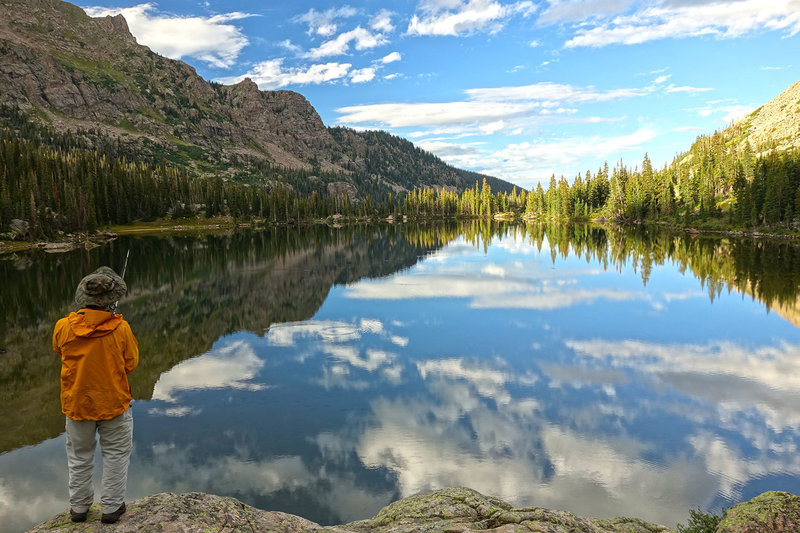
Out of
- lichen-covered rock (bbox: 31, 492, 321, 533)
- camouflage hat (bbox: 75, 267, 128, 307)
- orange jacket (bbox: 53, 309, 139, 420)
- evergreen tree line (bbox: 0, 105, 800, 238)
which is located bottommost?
lichen-covered rock (bbox: 31, 492, 321, 533)

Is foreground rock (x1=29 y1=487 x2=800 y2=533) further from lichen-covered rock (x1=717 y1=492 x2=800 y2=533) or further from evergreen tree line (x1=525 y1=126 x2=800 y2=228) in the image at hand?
evergreen tree line (x1=525 y1=126 x2=800 y2=228)

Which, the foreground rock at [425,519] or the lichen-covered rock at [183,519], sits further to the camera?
the foreground rock at [425,519]

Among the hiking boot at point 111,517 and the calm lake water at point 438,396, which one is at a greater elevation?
the hiking boot at point 111,517

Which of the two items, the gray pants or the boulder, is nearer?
the gray pants

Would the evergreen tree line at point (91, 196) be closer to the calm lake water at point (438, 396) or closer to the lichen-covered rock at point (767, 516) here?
the calm lake water at point (438, 396)

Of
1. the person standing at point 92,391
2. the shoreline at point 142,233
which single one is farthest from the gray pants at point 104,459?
the shoreline at point 142,233

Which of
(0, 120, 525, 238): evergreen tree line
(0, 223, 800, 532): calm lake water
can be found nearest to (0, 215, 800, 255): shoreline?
(0, 120, 525, 238): evergreen tree line

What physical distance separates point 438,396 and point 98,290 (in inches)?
587

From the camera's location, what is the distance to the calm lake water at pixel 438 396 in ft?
42.4

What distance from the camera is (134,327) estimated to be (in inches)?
1217

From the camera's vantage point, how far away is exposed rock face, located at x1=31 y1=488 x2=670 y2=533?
6.89 m

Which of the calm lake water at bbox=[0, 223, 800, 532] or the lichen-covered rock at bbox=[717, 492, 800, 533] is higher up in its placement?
the lichen-covered rock at bbox=[717, 492, 800, 533]

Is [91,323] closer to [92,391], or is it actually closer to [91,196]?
[92,391]

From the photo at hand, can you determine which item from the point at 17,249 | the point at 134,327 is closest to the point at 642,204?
the point at 134,327
